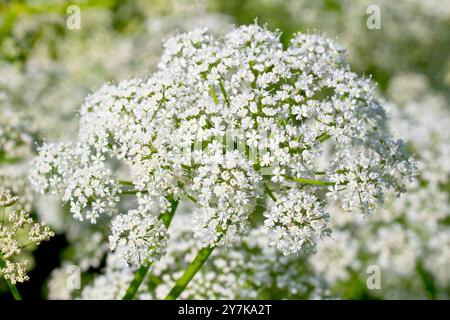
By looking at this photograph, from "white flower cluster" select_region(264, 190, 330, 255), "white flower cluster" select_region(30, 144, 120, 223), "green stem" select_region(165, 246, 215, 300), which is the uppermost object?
"white flower cluster" select_region(30, 144, 120, 223)

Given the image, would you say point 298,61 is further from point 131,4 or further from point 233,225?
point 131,4

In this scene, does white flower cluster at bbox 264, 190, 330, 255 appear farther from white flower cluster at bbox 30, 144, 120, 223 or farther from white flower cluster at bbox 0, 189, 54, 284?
white flower cluster at bbox 0, 189, 54, 284

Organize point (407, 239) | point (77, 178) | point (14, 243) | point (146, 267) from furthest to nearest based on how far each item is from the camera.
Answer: point (407, 239) < point (146, 267) < point (77, 178) < point (14, 243)

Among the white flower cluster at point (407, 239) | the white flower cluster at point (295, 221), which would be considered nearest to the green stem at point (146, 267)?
the white flower cluster at point (295, 221)

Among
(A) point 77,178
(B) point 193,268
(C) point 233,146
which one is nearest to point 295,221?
(C) point 233,146

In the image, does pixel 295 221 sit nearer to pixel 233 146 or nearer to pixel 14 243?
pixel 233 146

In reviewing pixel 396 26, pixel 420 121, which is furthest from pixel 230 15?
pixel 420 121

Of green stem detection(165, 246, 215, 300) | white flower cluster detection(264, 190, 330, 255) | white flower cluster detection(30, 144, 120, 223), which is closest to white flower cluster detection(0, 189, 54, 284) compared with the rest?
white flower cluster detection(30, 144, 120, 223)

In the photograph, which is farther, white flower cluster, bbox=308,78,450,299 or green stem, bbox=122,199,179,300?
white flower cluster, bbox=308,78,450,299
